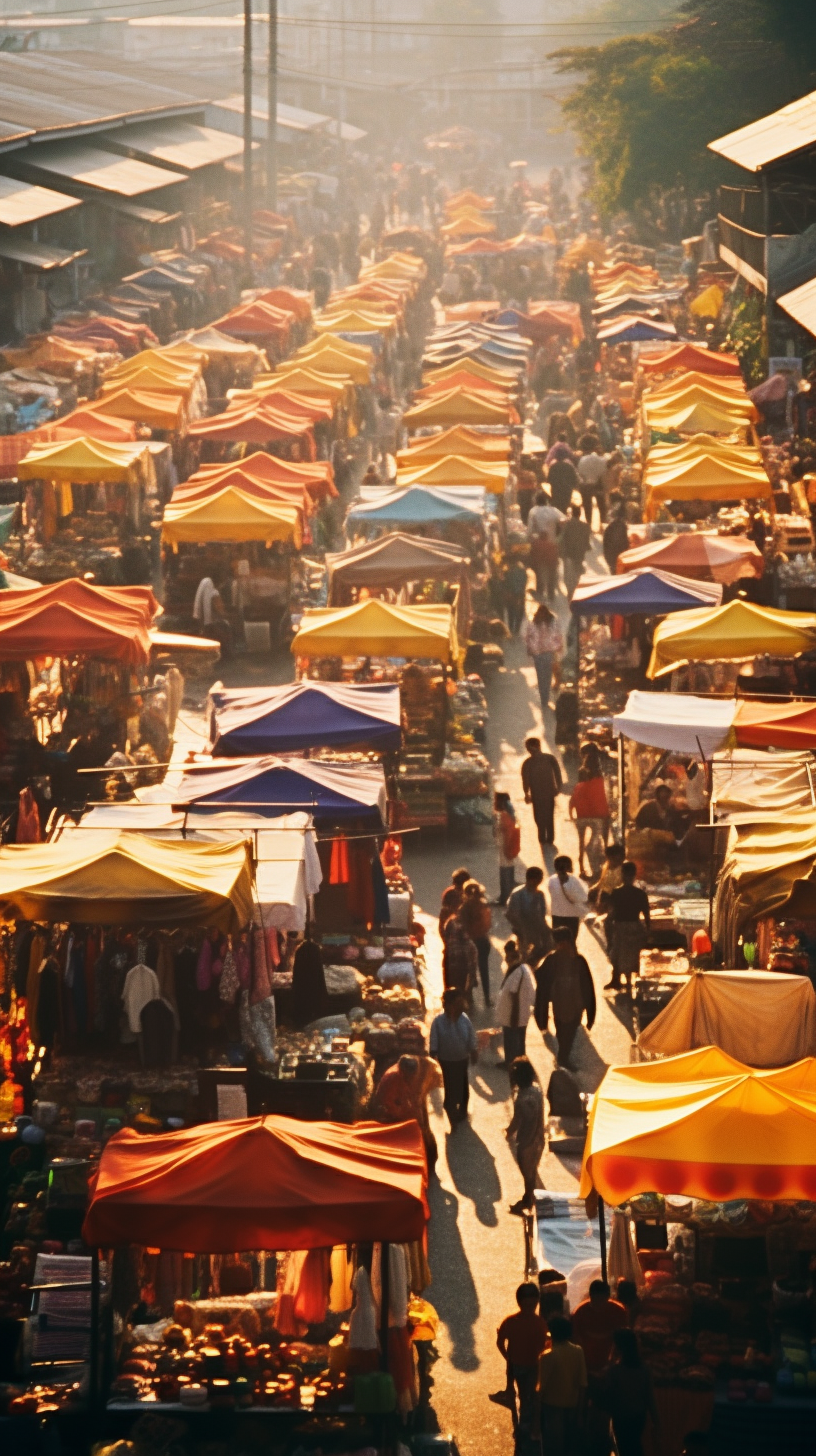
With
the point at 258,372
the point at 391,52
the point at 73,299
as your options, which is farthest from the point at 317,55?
the point at 258,372

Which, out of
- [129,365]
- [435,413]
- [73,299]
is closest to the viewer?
[435,413]

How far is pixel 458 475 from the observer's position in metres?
26.0

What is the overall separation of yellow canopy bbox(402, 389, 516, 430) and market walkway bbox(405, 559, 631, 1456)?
13.1 meters

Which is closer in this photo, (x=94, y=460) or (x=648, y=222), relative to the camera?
(x=94, y=460)

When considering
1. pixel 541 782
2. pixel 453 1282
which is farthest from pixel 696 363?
pixel 453 1282

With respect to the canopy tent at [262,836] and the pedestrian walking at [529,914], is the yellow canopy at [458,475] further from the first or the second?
the canopy tent at [262,836]

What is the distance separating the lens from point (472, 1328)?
36.5 feet

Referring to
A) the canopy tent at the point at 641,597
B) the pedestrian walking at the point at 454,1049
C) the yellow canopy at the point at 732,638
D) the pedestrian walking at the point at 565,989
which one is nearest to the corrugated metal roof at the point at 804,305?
the canopy tent at the point at 641,597

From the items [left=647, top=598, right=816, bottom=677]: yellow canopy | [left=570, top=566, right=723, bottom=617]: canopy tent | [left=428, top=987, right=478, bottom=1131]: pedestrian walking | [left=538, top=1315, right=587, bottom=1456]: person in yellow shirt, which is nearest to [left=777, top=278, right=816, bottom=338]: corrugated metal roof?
[left=570, top=566, right=723, bottom=617]: canopy tent

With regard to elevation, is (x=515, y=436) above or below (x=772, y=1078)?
below

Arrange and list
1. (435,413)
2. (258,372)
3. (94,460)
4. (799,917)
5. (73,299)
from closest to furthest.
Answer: (799,917) < (94,460) < (435,413) < (258,372) < (73,299)

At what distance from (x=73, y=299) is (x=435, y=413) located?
18955mm

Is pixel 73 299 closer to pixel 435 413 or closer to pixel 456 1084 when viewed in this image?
pixel 435 413

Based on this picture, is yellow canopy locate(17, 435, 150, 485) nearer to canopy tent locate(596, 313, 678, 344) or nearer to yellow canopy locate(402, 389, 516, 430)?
yellow canopy locate(402, 389, 516, 430)
